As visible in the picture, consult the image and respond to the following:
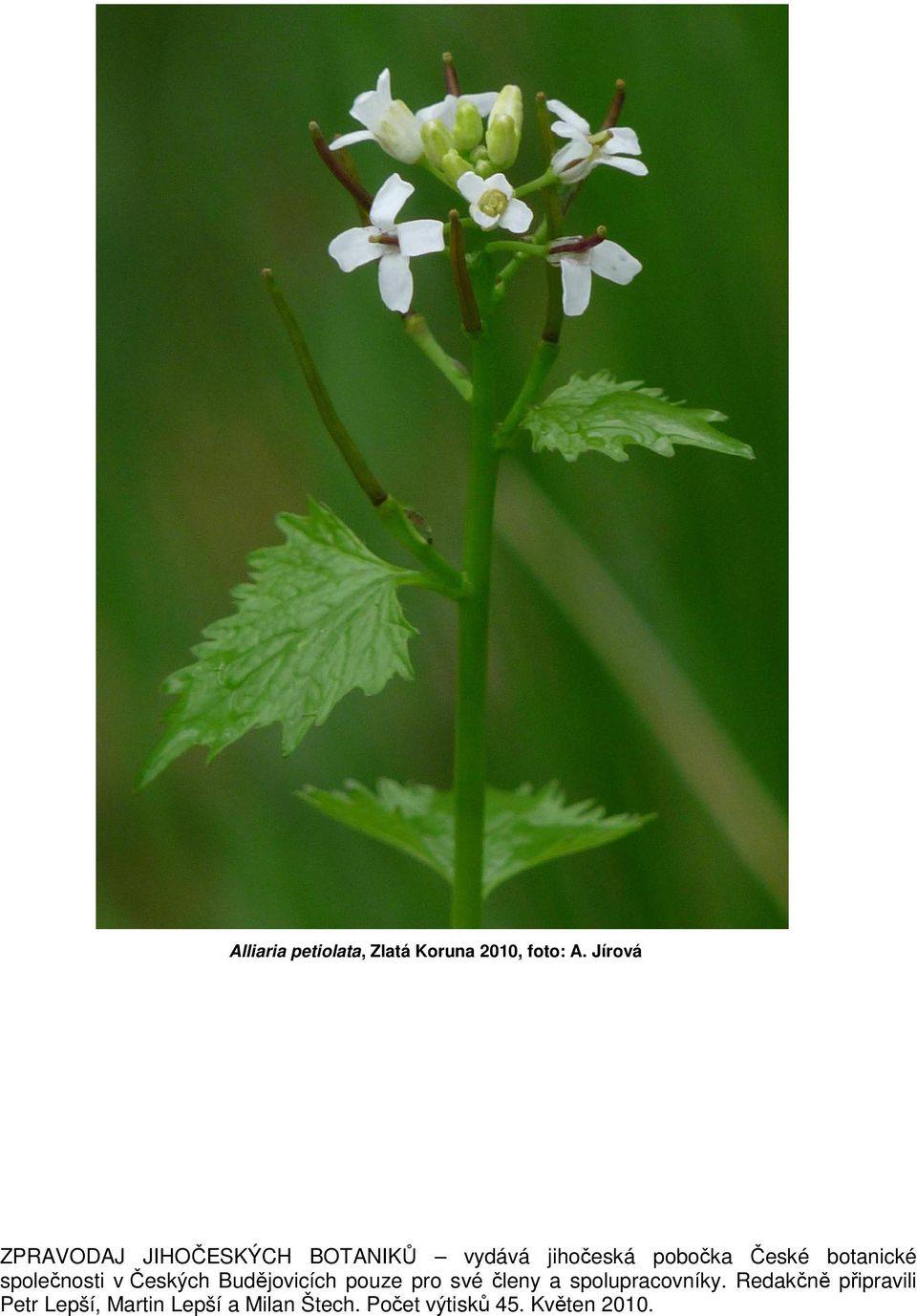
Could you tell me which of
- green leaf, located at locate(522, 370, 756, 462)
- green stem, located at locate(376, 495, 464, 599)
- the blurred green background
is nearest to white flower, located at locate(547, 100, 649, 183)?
green leaf, located at locate(522, 370, 756, 462)

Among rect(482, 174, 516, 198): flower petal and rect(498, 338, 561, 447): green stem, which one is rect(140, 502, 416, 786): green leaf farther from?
rect(482, 174, 516, 198): flower petal

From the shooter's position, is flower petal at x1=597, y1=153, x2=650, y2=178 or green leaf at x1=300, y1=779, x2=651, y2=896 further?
green leaf at x1=300, y1=779, x2=651, y2=896

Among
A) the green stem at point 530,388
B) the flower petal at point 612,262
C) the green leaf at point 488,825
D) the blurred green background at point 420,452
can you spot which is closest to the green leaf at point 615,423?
the green stem at point 530,388

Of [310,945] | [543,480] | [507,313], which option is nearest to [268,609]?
[310,945]

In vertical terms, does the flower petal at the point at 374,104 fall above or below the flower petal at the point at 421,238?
above

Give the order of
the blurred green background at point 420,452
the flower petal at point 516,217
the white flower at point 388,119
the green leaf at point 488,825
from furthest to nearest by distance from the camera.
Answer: the blurred green background at point 420,452 → the green leaf at point 488,825 → the white flower at point 388,119 → the flower petal at point 516,217

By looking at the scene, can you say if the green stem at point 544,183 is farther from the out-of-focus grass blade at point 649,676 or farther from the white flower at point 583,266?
the out-of-focus grass blade at point 649,676

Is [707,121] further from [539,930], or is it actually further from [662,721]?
[539,930]
